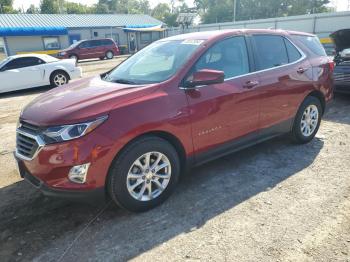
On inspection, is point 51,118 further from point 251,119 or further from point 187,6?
point 187,6

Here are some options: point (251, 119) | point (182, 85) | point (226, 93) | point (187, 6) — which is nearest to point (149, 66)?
point (182, 85)

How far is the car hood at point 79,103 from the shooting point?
9.73ft

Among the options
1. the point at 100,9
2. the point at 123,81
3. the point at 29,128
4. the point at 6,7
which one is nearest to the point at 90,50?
the point at 123,81

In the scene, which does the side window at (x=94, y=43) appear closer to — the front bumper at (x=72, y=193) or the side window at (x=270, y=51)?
the side window at (x=270, y=51)

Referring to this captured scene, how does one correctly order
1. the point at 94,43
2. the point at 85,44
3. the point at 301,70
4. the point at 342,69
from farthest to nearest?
the point at 94,43
the point at 85,44
the point at 342,69
the point at 301,70

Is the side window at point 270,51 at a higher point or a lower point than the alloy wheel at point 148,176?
higher

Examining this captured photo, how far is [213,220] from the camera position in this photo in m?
3.20

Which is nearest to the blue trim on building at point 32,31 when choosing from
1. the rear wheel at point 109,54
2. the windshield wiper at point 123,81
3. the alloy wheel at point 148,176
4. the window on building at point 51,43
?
the window on building at point 51,43

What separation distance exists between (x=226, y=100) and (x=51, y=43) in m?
32.7

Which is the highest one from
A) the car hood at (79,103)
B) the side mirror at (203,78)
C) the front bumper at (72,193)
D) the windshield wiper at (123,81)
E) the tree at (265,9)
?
the tree at (265,9)

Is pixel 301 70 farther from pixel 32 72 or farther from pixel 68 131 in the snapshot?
pixel 32 72

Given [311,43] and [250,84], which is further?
[311,43]

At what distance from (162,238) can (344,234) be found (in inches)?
65.3

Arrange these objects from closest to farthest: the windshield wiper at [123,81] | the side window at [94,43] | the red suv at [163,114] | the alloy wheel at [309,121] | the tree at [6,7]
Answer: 1. the red suv at [163,114]
2. the windshield wiper at [123,81]
3. the alloy wheel at [309,121]
4. the side window at [94,43]
5. the tree at [6,7]
